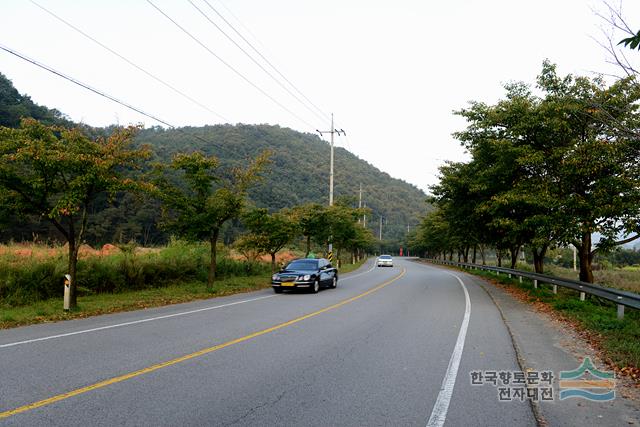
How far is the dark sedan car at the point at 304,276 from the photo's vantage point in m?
17.8

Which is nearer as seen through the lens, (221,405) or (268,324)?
(221,405)

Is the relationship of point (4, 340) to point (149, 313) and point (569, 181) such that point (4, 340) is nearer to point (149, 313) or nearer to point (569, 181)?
point (149, 313)

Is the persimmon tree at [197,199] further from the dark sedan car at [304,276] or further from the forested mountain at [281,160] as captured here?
the dark sedan car at [304,276]

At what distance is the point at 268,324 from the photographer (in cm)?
1004

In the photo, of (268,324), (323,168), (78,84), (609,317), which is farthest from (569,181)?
(323,168)

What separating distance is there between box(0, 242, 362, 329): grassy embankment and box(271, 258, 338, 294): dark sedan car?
2201 mm

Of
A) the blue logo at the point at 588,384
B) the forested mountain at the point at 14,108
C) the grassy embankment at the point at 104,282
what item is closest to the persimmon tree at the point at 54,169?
the grassy embankment at the point at 104,282

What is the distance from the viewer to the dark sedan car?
702 inches

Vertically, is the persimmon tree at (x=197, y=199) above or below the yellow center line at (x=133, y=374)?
above

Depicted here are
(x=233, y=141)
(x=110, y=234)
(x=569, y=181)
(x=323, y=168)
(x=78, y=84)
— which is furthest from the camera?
(x=323, y=168)

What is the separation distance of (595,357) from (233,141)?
53.5m

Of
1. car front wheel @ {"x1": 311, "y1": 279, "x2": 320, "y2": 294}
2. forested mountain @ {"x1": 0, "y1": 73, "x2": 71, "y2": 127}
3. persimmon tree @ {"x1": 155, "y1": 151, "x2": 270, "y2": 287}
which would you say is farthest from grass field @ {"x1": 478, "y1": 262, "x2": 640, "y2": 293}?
forested mountain @ {"x1": 0, "y1": 73, "x2": 71, "y2": 127}

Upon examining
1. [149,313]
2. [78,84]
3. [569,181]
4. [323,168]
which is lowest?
[149,313]

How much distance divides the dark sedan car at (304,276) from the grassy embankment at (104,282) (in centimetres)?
220
